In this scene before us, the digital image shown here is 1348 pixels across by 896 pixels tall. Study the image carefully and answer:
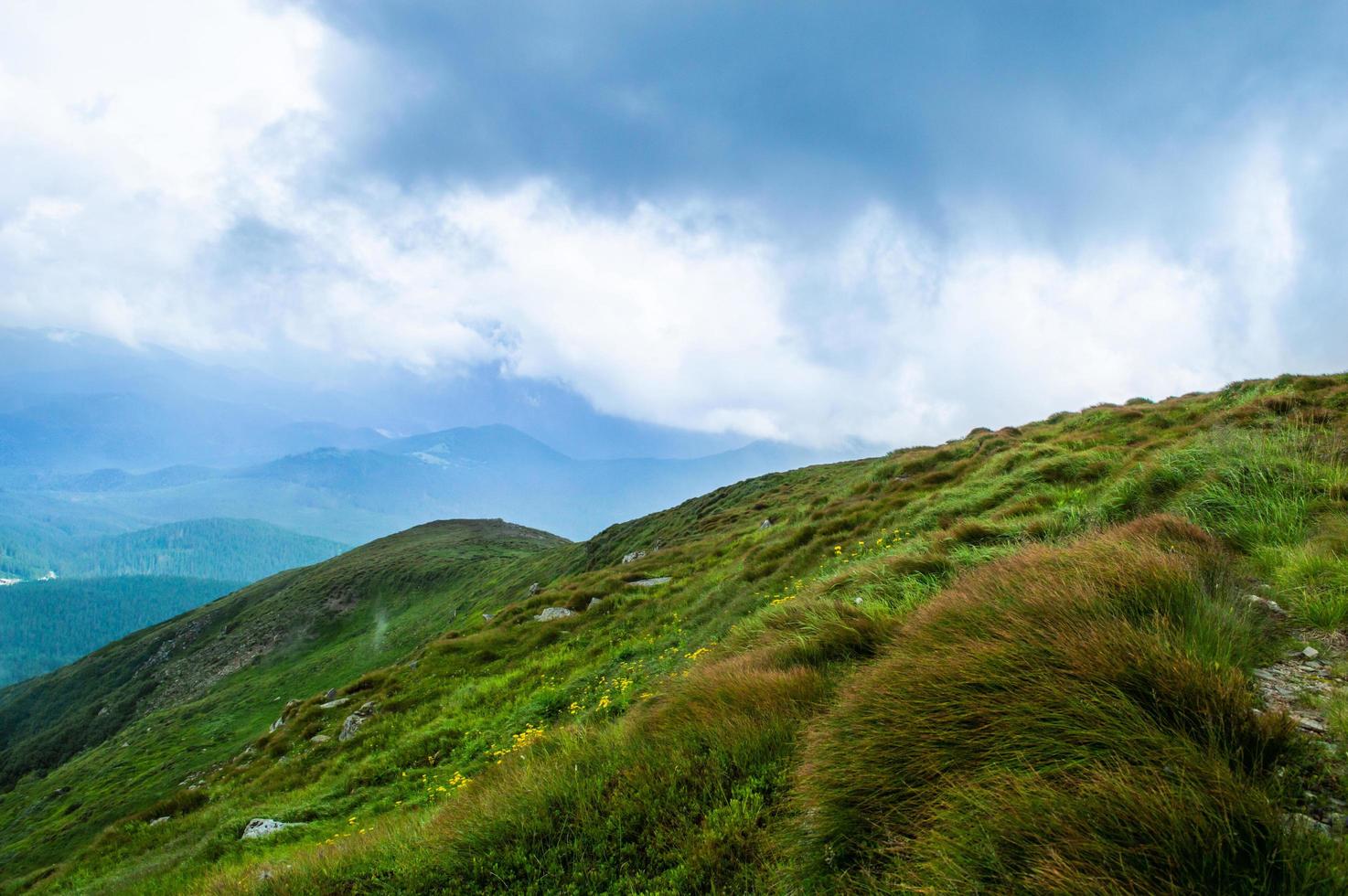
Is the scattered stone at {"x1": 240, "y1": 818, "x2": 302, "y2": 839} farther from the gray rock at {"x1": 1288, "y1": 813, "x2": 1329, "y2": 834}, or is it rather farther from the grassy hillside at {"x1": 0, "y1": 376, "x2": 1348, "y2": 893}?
the gray rock at {"x1": 1288, "y1": 813, "x2": 1329, "y2": 834}

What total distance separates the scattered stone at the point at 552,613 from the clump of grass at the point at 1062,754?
792 inches

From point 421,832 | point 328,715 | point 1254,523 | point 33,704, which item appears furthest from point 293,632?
point 1254,523

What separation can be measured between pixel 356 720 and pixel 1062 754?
2128 cm

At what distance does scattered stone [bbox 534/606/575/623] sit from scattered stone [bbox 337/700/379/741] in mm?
6741

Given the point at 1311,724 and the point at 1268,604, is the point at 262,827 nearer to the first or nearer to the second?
the point at 1311,724

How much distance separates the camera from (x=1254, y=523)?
641 cm

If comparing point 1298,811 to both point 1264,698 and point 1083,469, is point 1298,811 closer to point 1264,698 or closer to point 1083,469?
point 1264,698

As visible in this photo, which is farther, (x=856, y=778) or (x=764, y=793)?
(x=764, y=793)

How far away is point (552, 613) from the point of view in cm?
2406

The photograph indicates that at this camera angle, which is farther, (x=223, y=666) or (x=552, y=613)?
(x=223, y=666)

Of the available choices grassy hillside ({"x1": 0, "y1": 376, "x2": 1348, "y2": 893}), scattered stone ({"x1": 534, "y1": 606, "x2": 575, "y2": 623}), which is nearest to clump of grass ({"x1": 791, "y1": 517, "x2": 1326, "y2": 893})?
grassy hillside ({"x1": 0, "y1": 376, "x2": 1348, "y2": 893})

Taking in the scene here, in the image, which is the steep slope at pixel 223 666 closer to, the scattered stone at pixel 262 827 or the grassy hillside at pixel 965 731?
the scattered stone at pixel 262 827

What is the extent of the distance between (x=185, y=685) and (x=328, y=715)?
307ft

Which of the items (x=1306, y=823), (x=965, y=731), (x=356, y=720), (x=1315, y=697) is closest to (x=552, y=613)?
(x=356, y=720)
